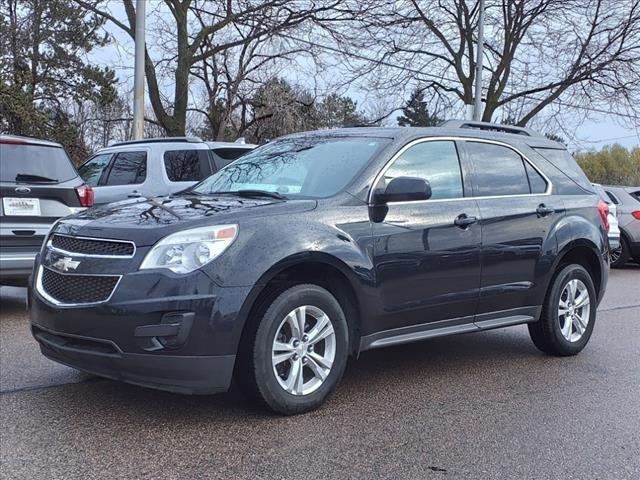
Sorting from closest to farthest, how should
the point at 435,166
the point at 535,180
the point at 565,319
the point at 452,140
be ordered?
the point at 435,166, the point at 452,140, the point at 535,180, the point at 565,319

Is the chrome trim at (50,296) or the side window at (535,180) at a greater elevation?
the side window at (535,180)

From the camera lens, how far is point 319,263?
168 inches

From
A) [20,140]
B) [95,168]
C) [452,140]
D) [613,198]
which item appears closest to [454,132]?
A: [452,140]

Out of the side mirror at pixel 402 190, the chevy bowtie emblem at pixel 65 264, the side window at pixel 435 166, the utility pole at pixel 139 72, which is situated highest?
the utility pole at pixel 139 72

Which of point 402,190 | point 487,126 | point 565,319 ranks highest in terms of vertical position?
point 487,126

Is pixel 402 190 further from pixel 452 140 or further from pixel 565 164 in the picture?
pixel 565 164

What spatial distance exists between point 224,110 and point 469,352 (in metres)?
21.0

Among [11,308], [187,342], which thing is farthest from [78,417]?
[11,308]

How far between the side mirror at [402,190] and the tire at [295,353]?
30.6 inches

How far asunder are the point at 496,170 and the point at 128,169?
6.30 meters

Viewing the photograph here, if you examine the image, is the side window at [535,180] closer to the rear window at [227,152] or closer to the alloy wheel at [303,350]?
the alloy wheel at [303,350]

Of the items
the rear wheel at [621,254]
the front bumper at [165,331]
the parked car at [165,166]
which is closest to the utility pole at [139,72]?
the parked car at [165,166]

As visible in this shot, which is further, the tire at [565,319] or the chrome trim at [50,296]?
the tire at [565,319]

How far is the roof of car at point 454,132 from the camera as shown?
16.7 ft
